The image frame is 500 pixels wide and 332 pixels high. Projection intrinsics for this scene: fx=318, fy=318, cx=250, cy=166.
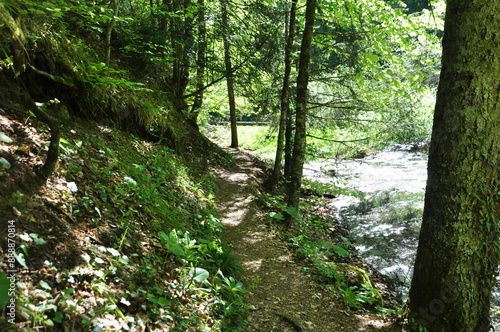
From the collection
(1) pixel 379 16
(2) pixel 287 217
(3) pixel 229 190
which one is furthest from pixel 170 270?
(1) pixel 379 16

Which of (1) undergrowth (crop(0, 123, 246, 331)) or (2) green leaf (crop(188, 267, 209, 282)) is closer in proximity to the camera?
(1) undergrowth (crop(0, 123, 246, 331))

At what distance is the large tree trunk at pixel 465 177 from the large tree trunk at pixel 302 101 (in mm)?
3665

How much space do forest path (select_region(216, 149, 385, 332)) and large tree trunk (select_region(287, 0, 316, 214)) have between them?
3.88 ft

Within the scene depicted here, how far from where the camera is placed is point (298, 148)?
6.98m

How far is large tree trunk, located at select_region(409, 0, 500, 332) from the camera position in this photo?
307 cm

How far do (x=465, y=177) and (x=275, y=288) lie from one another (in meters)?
2.96

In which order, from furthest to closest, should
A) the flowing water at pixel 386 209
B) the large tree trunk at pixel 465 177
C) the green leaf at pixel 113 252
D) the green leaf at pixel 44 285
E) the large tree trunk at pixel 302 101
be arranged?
the flowing water at pixel 386 209, the large tree trunk at pixel 302 101, the large tree trunk at pixel 465 177, the green leaf at pixel 113 252, the green leaf at pixel 44 285

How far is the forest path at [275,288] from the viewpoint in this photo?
4.05 m

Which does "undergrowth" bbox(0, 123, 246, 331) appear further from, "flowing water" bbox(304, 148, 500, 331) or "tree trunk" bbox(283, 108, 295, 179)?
"tree trunk" bbox(283, 108, 295, 179)

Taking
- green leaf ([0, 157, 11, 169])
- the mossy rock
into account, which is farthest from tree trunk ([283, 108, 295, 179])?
green leaf ([0, 157, 11, 169])

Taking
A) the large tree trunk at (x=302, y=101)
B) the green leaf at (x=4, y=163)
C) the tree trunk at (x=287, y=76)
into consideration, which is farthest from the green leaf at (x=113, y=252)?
the tree trunk at (x=287, y=76)

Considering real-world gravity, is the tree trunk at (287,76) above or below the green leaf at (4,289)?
above

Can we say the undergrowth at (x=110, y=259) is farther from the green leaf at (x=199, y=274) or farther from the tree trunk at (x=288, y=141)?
the tree trunk at (x=288, y=141)

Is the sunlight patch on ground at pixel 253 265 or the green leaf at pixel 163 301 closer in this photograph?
the green leaf at pixel 163 301
